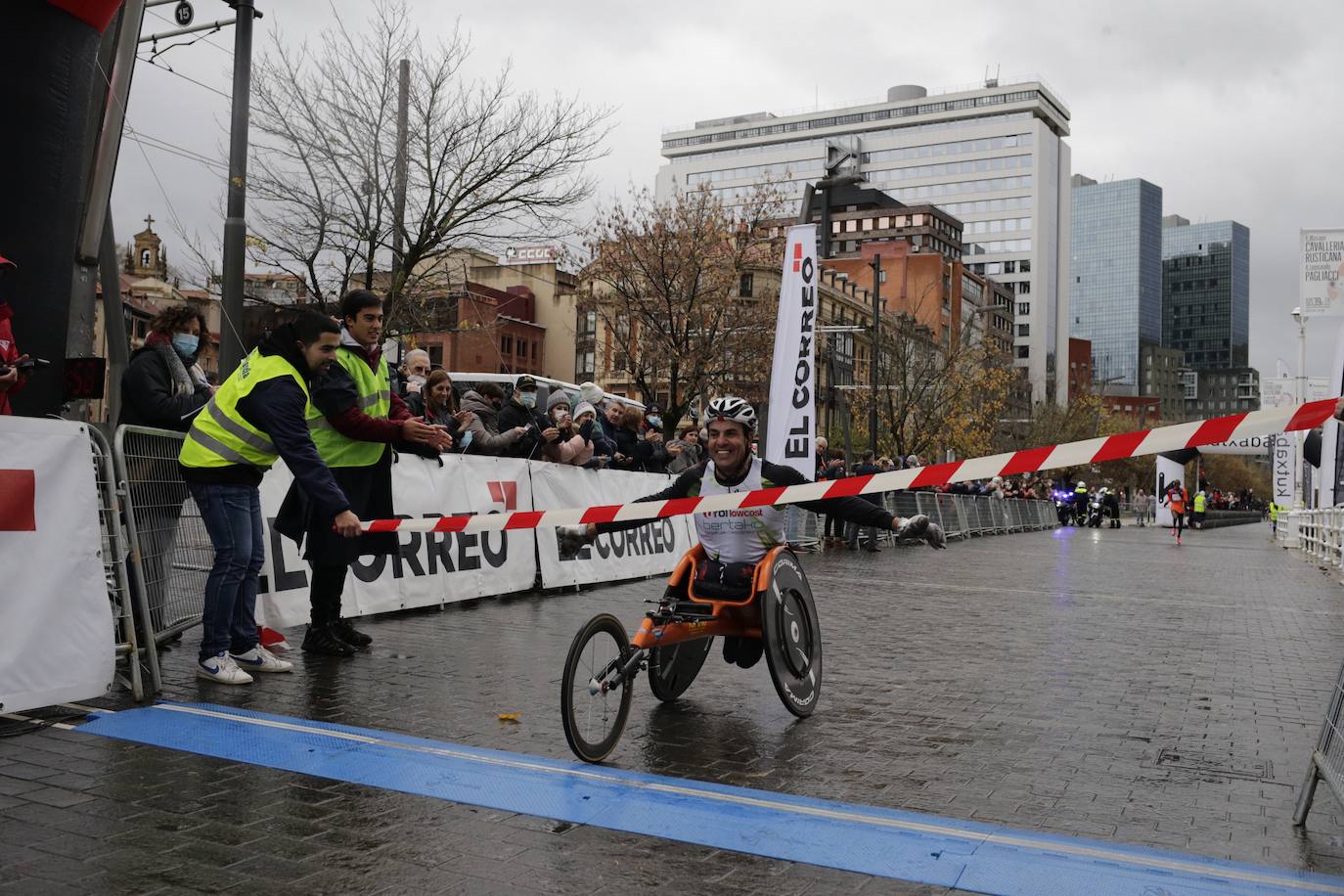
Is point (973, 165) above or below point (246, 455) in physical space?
above

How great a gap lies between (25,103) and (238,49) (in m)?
7.38

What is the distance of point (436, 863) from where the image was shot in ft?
12.8

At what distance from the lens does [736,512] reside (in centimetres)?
611

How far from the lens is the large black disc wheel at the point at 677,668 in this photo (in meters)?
6.34

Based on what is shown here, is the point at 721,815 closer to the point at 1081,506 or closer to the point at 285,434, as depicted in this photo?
the point at 285,434

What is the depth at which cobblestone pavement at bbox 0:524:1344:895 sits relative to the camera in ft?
12.8

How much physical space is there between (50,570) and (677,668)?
3.13 meters

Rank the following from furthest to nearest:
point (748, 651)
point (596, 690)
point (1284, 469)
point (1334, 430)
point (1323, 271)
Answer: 1. point (1284, 469)
2. point (1323, 271)
3. point (1334, 430)
4. point (748, 651)
5. point (596, 690)

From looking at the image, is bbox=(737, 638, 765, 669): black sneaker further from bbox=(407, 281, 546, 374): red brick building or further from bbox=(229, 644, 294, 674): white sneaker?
bbox=(407, 281, 546, 374): red brick building

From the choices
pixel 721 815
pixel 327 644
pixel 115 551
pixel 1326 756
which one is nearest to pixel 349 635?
pixel 327 644

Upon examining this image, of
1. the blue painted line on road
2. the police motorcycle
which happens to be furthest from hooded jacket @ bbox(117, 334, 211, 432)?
the police motorcycle

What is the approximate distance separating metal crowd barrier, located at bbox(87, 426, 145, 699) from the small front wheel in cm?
253

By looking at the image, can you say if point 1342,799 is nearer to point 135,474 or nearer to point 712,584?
point 712,584

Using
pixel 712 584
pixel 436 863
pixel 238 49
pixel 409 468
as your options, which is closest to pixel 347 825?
pixel 436 863
